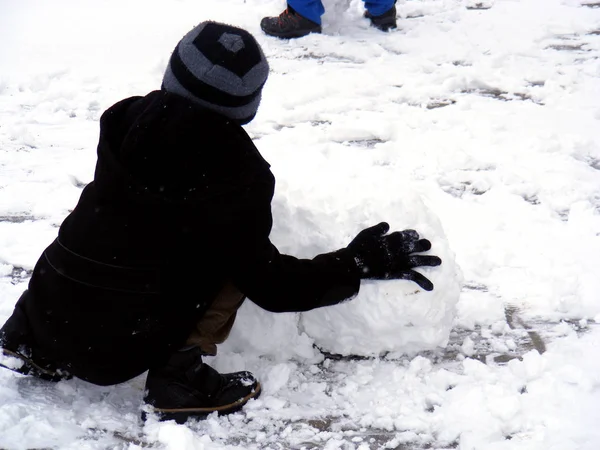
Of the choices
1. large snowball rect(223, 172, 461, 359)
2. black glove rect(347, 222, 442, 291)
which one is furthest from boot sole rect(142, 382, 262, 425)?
black glove rect(347, 222, 442, 291)

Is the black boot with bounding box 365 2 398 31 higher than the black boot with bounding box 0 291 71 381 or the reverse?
the reverse

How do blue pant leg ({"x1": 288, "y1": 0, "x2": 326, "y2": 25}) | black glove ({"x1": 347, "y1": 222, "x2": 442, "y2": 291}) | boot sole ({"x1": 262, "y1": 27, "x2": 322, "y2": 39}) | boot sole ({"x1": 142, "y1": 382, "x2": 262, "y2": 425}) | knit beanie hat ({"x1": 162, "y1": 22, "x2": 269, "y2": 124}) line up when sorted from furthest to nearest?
boot sole ({"x1": 262, "y1": 27, "x2": 322, "y2": 39}) < blue pant leg ({"x1": 288, "y1": 0, "x2": 326, "y2": 25}) < black glove ({"x1": 347, "y1": 222, "x2": 442, "y2": 291}) < boot sole ({"x1": 142, "y1": 382, "x2": 262, "y2": 425}) < knit beanie hat ({"x1": 162, "y1": 22, "x2": 269, "y2": 124})

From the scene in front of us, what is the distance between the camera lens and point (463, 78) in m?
4.00

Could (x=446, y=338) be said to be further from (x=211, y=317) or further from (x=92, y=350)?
(x=92, y=350)

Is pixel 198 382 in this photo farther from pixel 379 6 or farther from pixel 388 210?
pixel 379 6

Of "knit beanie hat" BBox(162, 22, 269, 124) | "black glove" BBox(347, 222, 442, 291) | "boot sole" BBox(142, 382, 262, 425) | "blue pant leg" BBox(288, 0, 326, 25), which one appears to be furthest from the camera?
"blue pant leg" BBox(288, 0, 326, 25)

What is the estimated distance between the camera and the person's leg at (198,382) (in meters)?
1.77

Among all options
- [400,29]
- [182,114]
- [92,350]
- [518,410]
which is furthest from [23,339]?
[400,29]

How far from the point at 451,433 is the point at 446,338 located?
14.9 inches

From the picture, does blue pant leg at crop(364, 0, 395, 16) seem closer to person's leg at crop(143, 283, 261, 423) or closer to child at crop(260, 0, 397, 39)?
child at crop(260, 0, 397, 39)

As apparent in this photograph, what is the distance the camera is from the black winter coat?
159 centimetres

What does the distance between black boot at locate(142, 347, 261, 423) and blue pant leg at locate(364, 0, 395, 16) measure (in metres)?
3.70

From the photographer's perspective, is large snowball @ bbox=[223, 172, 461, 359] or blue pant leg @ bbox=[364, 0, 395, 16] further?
blue pant leg @ bbox=[364, 0, 395, 16]

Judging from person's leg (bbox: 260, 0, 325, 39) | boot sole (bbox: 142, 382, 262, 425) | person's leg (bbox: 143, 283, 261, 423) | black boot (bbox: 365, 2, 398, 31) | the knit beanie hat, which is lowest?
black boot (bbox: 365, 2, 398, 31)
